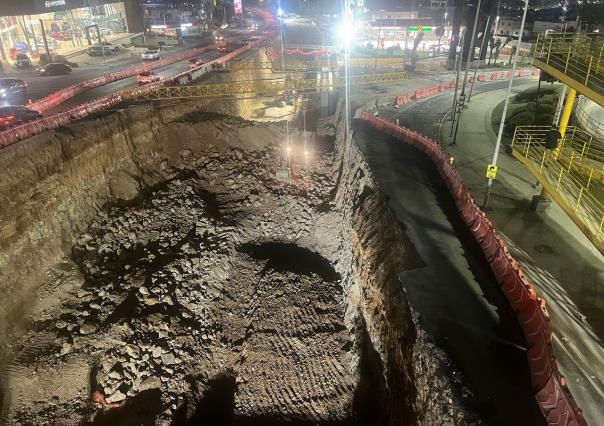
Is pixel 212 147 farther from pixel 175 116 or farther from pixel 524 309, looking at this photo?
pixel 524 309

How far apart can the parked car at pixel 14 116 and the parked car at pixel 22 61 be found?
23.2m

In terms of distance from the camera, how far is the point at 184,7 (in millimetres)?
93625

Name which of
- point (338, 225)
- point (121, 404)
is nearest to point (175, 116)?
point (338, 225)

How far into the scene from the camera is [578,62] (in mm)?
12758

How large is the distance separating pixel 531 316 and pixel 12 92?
31369 mm

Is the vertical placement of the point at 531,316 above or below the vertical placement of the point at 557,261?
above

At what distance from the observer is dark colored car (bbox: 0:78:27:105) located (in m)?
24.4

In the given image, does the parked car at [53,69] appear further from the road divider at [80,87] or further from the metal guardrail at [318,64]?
the metal guardrail at [318,64]

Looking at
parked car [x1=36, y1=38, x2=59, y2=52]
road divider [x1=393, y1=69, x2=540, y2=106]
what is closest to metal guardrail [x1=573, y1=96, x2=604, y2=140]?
road divider [x1=393, y1=69, x2=540, y2=106]

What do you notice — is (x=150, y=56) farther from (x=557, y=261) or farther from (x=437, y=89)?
(x=557, y=261)

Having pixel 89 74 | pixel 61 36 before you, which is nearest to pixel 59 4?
pixel 61 36

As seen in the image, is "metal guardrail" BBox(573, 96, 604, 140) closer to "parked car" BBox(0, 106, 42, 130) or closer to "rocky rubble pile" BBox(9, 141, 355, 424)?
"rocky rubble pile" BBox(9, 141, 355, 424)

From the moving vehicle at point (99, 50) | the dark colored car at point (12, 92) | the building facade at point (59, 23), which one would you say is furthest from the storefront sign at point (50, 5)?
the dark colored car at point (12, 92)

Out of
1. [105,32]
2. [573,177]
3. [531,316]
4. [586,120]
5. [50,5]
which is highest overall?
[50,5]
